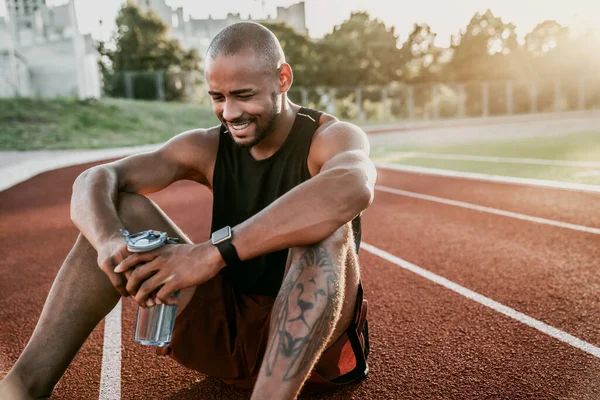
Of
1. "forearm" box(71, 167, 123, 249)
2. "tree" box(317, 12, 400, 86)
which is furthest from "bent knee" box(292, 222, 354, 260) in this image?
"tree" box(317, 12, 400, 86)

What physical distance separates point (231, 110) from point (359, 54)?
35.9 metres

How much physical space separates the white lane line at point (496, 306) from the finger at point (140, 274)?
2.19 meters

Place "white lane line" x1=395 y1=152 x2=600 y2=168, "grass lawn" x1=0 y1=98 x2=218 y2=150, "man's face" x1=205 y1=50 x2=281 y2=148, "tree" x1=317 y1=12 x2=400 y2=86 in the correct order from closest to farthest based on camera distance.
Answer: "man's face" x1=205 y1=50 x2=281 y2=148
"white lane line" x1=395 y1=152 x2=600 y2=168
"grass lawn" x1=0 y1=98 x2=218 y2=150
"tree" x1=317 y1=12 x2=400 y2=86

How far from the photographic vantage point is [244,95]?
6.92 feet

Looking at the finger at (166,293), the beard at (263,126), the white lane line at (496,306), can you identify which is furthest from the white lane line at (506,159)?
the finger at (166,293)

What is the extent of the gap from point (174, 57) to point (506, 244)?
3096cm

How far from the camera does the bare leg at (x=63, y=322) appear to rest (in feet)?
6.02

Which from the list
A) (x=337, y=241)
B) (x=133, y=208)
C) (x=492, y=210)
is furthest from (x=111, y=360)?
(x=492, y=210)

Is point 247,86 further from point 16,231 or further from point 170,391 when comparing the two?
point 16,231

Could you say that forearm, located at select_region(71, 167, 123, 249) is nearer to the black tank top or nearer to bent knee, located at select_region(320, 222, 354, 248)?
the black tank top

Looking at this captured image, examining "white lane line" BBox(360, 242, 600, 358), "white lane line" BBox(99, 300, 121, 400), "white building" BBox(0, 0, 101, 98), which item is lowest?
"white lane line" BBox(360, 242, 600, 358)

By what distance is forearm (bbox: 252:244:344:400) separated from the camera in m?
1.53

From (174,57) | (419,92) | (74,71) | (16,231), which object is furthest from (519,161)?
(174,57)

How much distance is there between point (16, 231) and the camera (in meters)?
5.80
